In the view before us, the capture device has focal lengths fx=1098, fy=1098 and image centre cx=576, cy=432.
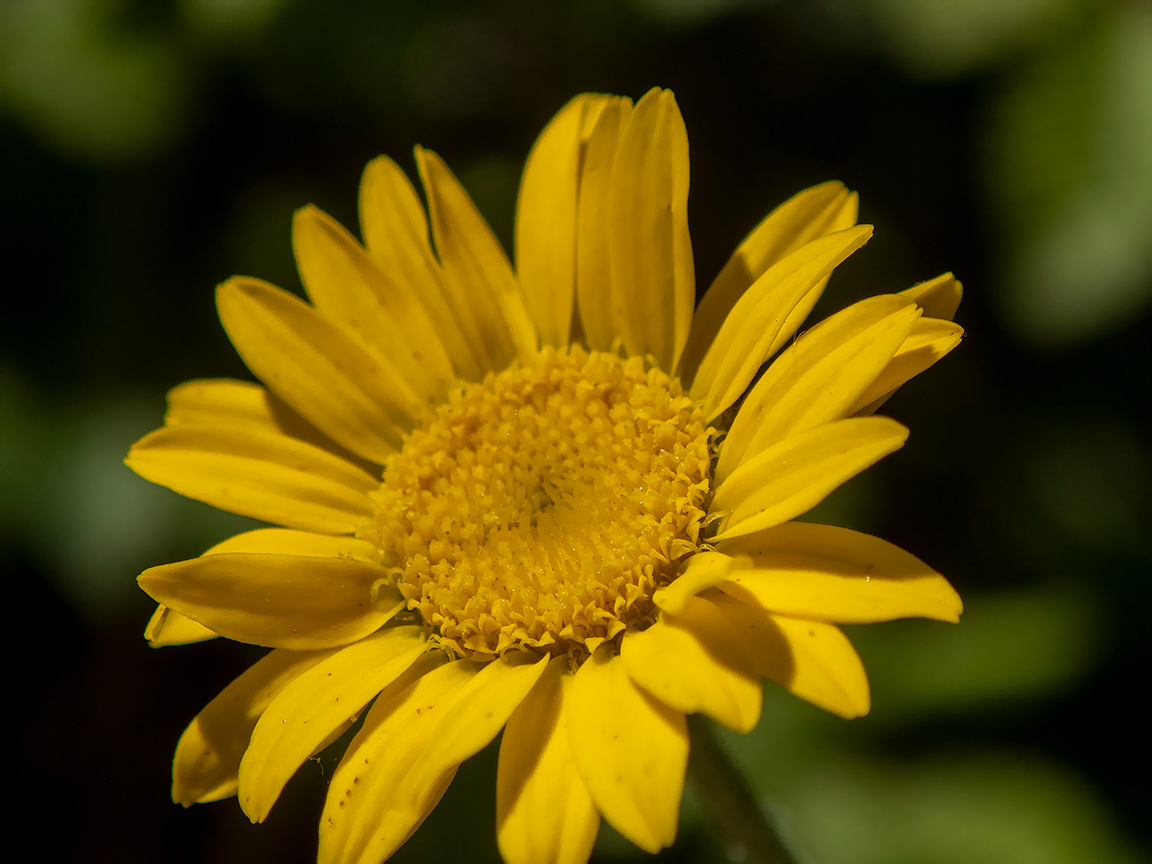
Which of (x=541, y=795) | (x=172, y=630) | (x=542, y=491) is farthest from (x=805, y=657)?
(x=172, y=630)

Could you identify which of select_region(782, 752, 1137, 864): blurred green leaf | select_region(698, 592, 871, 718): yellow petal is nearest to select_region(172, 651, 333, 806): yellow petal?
select_region(698, 592, 871, 718): yellow petal

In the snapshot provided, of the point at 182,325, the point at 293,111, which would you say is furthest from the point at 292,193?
the point at 182,325

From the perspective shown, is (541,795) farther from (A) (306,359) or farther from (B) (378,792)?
(A) (306,359)

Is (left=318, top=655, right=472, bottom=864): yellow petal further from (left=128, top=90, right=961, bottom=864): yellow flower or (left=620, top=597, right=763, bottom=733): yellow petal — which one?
(left=620, top=597, right=763, bottom=733): yellow petal

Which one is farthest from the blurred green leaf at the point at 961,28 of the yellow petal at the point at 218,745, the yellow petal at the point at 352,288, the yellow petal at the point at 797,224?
the yellow petal at the point at 218,745

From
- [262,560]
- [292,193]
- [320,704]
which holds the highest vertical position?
[292,193]

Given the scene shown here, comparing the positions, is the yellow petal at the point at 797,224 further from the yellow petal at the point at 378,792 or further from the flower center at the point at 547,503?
the yellow petal at the point at 378,792

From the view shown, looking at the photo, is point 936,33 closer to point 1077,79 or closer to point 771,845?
point 1077,79
